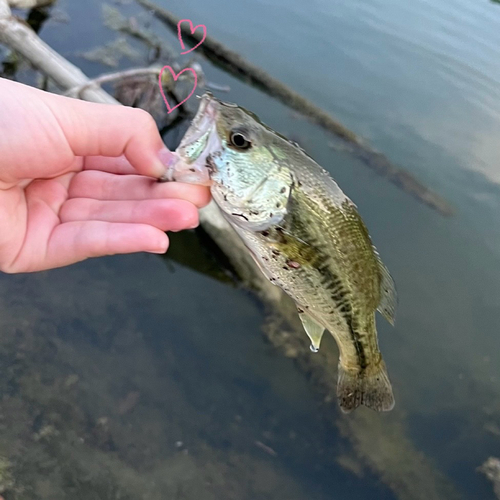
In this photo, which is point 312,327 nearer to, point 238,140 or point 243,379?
point 238,140

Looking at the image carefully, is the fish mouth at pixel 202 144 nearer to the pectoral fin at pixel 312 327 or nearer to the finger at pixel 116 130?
the finger at pixel 116 130

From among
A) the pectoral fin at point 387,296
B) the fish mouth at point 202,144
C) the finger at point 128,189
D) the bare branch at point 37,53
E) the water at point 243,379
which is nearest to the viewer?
the fish mouth at point 202,144

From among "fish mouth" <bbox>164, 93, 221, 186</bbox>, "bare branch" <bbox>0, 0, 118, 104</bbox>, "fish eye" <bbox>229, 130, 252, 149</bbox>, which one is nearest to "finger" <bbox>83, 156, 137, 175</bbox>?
"fish mouth" <bbox>164, 93, 221, 186</bbox>

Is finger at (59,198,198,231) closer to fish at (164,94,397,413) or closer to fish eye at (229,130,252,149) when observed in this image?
fish at (164,94,397,413)

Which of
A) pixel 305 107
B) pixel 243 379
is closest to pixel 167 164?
pixel 243 379

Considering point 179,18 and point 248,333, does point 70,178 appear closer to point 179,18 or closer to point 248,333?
point 248,333

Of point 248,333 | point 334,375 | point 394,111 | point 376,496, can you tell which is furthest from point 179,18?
point 376,496

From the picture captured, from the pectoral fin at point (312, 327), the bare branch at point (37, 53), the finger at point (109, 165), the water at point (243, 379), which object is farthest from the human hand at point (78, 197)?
the bare branch at point (37, 53)
